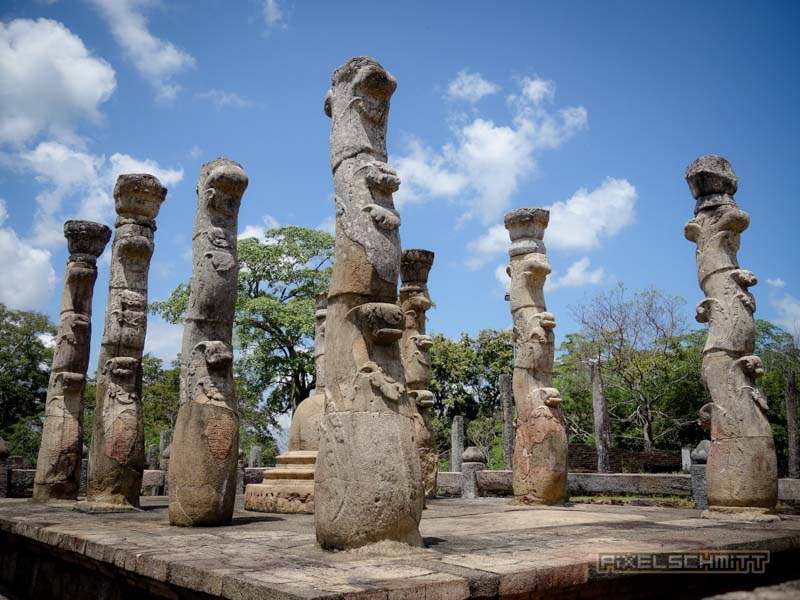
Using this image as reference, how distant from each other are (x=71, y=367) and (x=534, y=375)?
7631 mm

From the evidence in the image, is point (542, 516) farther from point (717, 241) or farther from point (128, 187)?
point (128, 187)

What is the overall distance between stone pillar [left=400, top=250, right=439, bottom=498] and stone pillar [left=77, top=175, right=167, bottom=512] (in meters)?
3.79

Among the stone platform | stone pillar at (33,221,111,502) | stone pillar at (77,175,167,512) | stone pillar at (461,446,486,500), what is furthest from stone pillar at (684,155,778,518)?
stone pillar at (33,221,111,502)

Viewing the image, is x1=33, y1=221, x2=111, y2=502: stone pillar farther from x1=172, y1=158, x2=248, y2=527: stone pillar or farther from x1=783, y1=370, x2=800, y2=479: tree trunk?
x1=783, y1=370, x2=800, y2=479: tree trunk

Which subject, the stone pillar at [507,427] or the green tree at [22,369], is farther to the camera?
the green tree at [22,369]

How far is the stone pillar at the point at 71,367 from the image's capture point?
1083 cm

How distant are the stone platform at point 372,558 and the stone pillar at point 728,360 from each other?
1.60 feet

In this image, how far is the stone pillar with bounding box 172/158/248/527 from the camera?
6.88 m

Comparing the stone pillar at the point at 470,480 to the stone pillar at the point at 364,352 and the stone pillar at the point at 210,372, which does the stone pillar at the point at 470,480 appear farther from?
the stone pillar at the point at 364,352

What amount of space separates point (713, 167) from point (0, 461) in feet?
47.8

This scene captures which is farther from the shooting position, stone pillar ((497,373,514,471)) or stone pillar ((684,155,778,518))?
stone pillar ((497,373,514,471))

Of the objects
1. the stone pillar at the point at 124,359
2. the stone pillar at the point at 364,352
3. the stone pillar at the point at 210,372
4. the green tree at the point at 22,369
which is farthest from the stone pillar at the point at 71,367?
the green tree at the point at 22,369

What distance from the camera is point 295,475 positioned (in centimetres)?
1011

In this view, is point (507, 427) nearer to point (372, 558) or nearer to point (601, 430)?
point (601, 430)
